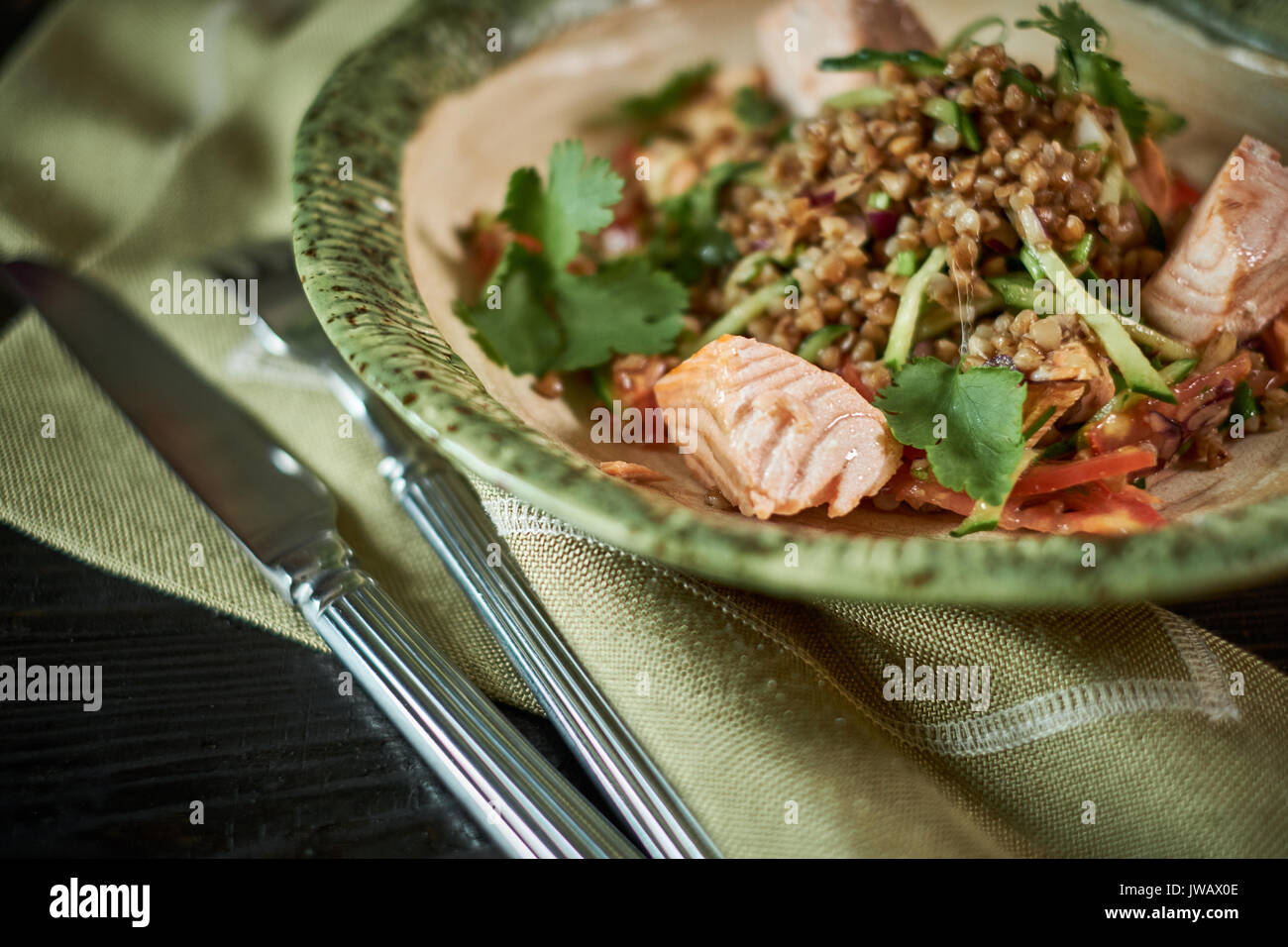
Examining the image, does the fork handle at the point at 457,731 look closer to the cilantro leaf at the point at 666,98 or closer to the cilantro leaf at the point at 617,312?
the cilantro leaf at the point at 617,312

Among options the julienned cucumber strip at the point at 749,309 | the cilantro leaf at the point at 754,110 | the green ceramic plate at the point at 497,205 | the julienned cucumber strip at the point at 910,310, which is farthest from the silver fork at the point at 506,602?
the cilantro leaf at the point at 754,110

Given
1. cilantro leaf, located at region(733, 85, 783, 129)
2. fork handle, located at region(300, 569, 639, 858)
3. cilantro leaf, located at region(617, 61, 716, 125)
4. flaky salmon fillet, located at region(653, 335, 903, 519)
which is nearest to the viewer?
fork handle, located at region(300, 569, 639, 858)

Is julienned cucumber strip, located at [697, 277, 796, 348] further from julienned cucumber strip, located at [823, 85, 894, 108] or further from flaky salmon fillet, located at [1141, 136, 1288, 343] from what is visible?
flaky salmon fillet, located at [1141, 136, 1288, 343]

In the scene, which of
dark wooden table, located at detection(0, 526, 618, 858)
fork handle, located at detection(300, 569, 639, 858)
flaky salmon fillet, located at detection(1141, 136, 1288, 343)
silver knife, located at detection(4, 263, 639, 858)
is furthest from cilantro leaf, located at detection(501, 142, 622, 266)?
flaky salmon fillet, located at detection(1141, 136, 1288, 343)

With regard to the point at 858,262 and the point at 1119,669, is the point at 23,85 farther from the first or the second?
the point at 1119,669

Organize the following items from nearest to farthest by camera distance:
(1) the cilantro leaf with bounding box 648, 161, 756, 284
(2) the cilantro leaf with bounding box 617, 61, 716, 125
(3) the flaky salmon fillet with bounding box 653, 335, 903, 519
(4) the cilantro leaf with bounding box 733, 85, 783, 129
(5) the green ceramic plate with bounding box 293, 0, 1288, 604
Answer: (5) the green ceramic plate with bounding box 293, 0, 1288, 604
(3) the flaky salmon fillet with bounding box 653, 335, 903, 519
(1) the cilantro leaf with bounding box 648, 161, 756, 284
(4) the cilantro leaf with bounding box 733, 85, 783, 129
(2) the cilantro leaf with bounding box 617, 61, 716, 125
